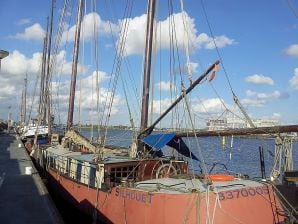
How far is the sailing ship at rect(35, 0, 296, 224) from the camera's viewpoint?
10.4 m

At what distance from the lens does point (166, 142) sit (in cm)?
1512

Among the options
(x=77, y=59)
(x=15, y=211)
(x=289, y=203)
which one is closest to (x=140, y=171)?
(x=15, y=211)

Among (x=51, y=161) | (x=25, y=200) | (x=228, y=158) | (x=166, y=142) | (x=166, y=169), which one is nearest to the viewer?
(x=25, y=200)

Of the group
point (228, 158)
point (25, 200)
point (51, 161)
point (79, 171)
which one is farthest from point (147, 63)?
point (228, 158)

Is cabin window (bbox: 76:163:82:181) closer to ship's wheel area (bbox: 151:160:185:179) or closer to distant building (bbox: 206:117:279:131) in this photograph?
ship's wheel area (bbox: 151:160:185:179)

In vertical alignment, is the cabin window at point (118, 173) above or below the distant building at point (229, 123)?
below

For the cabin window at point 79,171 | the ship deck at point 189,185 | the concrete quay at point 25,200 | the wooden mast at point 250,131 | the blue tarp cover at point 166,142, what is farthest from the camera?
the cabin window at point 79,171

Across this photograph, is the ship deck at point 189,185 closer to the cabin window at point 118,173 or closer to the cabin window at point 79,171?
the cabin window at point 118,173

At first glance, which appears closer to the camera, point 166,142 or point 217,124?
point 166,142

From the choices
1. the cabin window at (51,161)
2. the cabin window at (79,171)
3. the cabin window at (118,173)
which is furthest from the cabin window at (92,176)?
the cabin window at (51,161)

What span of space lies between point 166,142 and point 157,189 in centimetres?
386

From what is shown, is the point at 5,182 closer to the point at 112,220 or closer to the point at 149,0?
the point at 112,220

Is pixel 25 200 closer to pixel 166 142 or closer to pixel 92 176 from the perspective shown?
pixel 92 176

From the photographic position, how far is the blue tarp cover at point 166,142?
15148 millimetres
